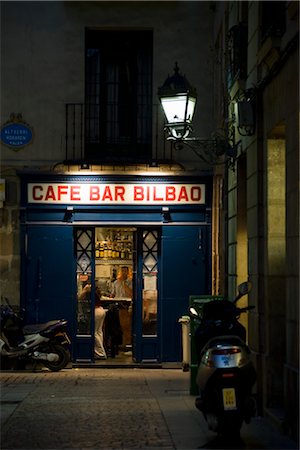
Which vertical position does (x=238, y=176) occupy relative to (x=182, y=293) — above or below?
above

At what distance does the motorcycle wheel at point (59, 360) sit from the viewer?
15.6m

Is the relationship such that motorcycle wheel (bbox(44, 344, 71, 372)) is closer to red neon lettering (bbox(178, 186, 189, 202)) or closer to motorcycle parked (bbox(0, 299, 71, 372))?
motorcycle parked (bbox(0, 299, 71, 372))

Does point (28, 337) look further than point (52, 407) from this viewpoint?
Yes

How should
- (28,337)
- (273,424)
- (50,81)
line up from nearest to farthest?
(273,424) < (28,337) < (50,81)

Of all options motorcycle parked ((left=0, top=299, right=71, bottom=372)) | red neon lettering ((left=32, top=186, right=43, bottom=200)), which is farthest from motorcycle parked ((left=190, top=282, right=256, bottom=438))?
red neon lettering ((left=32, top=186, right=43, bottom=200))

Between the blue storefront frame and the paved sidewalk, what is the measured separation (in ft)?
A: 6.63

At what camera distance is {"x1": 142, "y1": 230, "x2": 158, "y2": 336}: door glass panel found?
54.0ft

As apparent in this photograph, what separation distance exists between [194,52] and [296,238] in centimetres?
901

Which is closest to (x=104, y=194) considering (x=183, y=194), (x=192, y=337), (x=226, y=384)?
(x=183, y=194)

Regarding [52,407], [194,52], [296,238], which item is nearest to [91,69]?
[194,52]

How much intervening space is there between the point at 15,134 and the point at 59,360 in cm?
434

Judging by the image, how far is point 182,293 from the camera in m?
16.3

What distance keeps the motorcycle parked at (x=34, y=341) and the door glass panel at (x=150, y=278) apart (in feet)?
5.36

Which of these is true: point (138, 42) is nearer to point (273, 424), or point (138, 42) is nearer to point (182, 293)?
point (182, 293)
